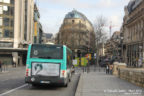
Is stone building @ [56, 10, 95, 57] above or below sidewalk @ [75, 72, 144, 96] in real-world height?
above

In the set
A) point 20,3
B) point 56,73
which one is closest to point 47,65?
point 56,73

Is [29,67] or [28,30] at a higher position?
[28,30]

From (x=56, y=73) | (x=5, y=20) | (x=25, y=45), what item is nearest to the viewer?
(x=56, y=73)

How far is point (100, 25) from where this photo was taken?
60.0 m

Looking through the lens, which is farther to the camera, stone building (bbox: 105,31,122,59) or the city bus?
stone building (bbox: 105,31,122,59)

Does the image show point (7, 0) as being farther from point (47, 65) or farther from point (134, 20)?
point (47, 65)

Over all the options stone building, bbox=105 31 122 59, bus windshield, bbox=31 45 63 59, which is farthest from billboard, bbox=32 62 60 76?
stone building, bbox=105 31 122 59

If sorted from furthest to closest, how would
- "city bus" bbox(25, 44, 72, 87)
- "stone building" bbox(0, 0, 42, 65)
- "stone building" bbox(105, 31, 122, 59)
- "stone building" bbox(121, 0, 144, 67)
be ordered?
"stone building" bbox(105, 31, 122, 59)
"stone building" bbox(0, 0, 42, 65)
"stone building" bbox(121, 0, 144, 67)
"city bus" bbox(25, 44, 72, 87)

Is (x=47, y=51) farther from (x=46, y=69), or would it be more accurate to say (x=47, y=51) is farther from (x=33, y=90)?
(x=33, y=90)

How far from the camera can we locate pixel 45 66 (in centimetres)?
1223

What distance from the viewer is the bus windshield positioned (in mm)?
12508

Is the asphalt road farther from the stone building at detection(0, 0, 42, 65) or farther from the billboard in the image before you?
the stone building at detection(0, 0, 42, 65)

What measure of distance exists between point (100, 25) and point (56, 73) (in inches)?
1936

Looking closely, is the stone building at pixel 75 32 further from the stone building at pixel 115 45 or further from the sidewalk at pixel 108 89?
the sidewalk at pixel 108 89
